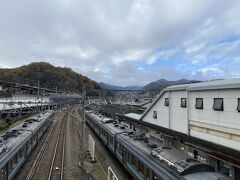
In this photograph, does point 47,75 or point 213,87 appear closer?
point 213,87

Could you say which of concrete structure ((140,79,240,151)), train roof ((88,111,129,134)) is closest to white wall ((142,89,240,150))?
concrete structure ((140,79,240,151))

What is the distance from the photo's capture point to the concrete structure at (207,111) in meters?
13.7

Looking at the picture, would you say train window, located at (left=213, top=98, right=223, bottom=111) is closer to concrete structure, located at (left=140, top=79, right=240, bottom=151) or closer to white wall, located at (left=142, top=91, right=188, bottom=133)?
concrete structure, located at (left=140, top=79, right=240, bottom=151)

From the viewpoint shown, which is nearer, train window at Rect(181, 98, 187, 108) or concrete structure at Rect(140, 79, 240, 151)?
concrete structure at Rect(140, 79, 240, 151)

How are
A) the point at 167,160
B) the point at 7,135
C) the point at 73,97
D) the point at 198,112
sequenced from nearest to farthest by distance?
1. the point at 167,160
2. the point at 198,112
3. the point at 7,135
4. the point at 73,97

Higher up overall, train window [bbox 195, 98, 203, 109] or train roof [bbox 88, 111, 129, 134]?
train window [bbox 195, 98, 203, 109]

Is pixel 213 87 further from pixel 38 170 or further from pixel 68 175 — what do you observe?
pixel 38 170

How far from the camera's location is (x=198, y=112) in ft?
56.0

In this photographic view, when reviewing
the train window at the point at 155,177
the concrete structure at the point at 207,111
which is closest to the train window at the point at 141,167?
the train window at the point at 155,177

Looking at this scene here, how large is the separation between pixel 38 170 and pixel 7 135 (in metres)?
4.29

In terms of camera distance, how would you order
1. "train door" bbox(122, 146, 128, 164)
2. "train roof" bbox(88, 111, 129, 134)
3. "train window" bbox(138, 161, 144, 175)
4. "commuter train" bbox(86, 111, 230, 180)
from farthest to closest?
"train roof" bbox(88, 111, 129, 134), "train door" bbox(122, 146, 128, 164), "train window" bbox(138, 161, 144, 175), "commuter train" bbox(86, 111, 230, 180)

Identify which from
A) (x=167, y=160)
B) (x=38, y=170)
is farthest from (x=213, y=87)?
(x=38, y=170)

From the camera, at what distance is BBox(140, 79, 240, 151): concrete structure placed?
13656mm

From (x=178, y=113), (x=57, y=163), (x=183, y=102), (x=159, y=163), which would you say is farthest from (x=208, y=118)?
(x=57, y=163)
